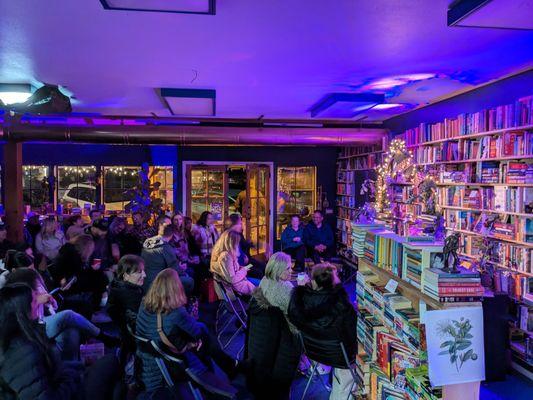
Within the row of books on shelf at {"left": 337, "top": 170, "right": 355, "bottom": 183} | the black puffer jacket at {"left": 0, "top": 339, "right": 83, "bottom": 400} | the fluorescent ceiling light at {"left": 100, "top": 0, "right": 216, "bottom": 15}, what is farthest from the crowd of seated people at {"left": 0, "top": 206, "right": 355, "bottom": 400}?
the row of books on shelf at {"left": 337, "top": 170, "right": 355, "bottom": 183}

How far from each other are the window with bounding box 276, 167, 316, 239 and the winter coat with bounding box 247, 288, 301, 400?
7.36m

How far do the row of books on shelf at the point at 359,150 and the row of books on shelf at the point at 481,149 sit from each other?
5.02ft

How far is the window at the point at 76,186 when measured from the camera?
428 inches

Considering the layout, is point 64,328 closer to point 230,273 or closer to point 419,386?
point 230,273

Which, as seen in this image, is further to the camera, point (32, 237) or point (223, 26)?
point (32, 237)

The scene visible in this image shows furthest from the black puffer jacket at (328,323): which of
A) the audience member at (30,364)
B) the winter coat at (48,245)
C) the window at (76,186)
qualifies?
the window at (76,186)

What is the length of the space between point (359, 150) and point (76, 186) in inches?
270

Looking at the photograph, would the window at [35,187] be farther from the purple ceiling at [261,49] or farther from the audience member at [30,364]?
the audience member at [30,364]

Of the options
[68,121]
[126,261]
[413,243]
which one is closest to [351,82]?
[413,243]

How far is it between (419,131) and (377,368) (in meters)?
4.59

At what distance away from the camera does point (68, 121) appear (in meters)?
8.99

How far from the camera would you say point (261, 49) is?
425cm

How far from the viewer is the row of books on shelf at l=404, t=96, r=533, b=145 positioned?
498 centimetres

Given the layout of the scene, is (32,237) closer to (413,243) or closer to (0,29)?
(0,29)
